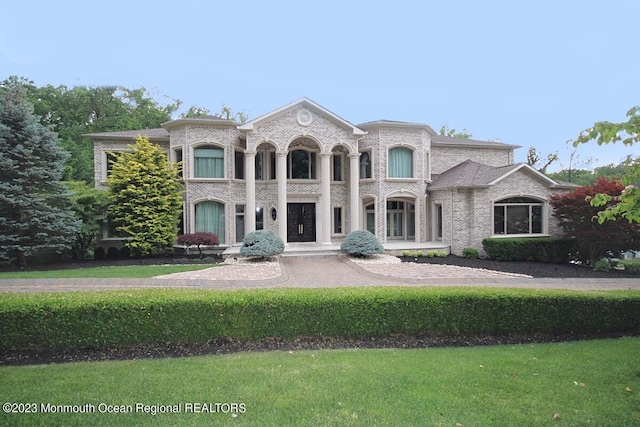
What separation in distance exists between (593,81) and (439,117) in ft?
114

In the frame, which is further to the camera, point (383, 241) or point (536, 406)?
point (383, 241)

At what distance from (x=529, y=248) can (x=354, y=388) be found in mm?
17728

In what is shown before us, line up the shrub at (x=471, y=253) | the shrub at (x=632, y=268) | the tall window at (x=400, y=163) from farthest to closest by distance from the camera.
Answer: the tall window at (x=400, y=163)
the shrub at (x=471, y=253)
the shrub at (x=632, y=268)

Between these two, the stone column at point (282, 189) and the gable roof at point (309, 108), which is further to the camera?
the stone column at point (282, 189)

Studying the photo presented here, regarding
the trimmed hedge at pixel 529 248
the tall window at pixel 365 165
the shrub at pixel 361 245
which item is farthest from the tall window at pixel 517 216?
the shrub at pixel 361 245

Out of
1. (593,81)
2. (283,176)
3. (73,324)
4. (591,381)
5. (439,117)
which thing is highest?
(439,117)

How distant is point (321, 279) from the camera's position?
13.6m

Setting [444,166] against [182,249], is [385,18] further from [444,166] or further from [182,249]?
[182,249]

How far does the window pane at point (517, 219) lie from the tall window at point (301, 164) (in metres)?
11.4

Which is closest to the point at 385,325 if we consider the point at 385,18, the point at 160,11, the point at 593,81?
the point at 160,11

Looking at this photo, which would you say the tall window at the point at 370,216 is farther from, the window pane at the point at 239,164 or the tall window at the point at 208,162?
the tall window at the point at 208,162

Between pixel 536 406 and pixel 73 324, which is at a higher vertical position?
pixel 73 324

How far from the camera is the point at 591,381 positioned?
17.7 ft

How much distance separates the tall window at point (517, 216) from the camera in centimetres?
2069
